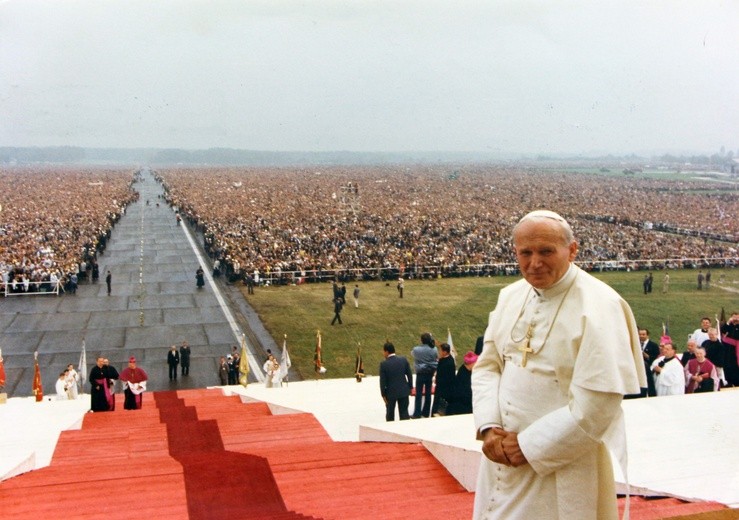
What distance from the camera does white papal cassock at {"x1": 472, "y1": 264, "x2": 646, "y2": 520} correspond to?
6.53ft

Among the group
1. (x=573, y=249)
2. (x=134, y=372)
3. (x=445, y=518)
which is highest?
(x=573, y=249)

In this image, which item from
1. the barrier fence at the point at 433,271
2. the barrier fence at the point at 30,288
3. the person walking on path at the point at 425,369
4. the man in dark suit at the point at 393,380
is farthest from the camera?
the barrier fence at the point at 433,271

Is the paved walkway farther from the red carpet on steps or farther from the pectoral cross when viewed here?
the pectoral cross

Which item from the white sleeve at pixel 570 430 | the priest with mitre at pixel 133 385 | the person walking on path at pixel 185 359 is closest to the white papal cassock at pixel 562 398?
the white sleeve at pixel 570 430

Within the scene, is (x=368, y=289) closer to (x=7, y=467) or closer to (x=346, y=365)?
(x=346, y=365)

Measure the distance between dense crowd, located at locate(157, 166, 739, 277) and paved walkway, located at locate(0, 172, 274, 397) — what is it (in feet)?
9.48

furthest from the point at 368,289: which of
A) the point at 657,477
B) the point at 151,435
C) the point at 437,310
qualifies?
the point at 657,477

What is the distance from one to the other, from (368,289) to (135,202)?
49900mm

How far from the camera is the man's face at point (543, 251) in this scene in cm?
212

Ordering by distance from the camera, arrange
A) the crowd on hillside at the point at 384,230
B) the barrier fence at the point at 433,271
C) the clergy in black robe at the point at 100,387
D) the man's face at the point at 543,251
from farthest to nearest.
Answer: the crowd on hillside at the point at 384,230
the barrier fence at the point at 433,271
the clergy in black robe at the point at 100,387
the man's face at the point at 543,251

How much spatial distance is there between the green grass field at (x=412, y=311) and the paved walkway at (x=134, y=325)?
105 centimetres

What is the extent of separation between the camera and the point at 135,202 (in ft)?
228

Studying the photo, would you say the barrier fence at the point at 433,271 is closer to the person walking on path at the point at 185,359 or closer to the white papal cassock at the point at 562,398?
the person walking on path at the point at 185,359

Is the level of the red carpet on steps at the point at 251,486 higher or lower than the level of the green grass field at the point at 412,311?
higher
